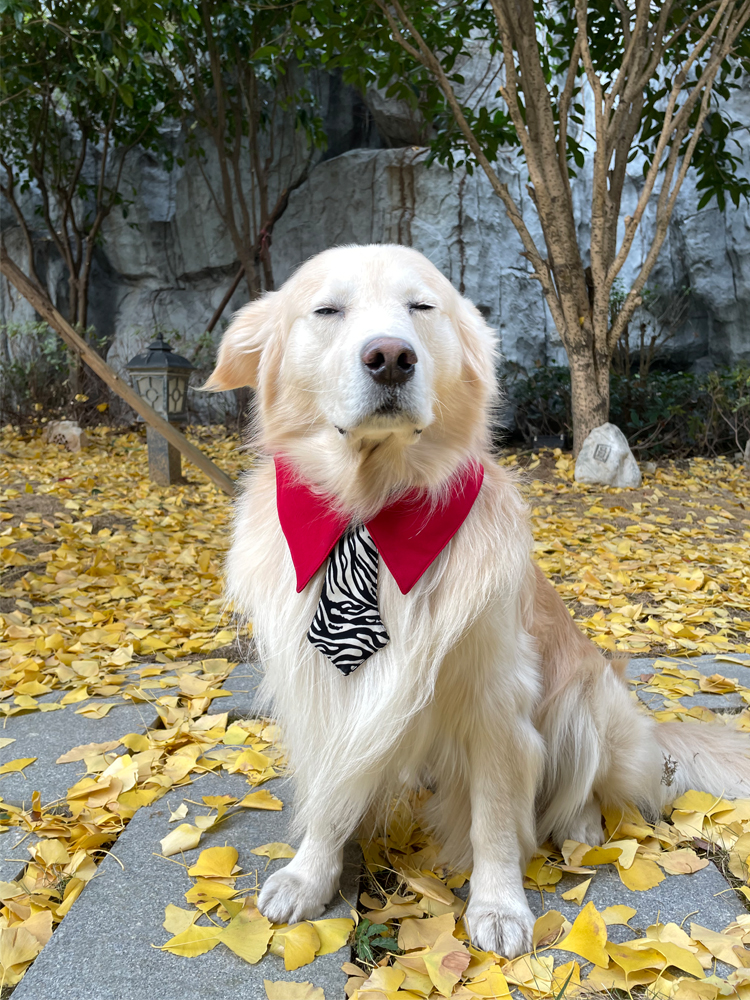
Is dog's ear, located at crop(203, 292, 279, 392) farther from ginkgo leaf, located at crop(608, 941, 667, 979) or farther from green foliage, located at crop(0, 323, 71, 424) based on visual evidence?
green foliage, located at crop(0, 323, 71, 424)

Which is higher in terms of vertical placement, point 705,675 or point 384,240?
point 384,240

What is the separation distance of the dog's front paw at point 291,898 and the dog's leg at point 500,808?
307mm

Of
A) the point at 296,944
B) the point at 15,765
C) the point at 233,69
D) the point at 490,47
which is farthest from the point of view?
the point at 233,69

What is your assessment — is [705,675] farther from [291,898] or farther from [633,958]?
[291,898]

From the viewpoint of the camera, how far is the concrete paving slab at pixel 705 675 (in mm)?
2355

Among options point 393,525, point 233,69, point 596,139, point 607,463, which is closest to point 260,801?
point 393,525

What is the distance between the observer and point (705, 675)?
103 inches

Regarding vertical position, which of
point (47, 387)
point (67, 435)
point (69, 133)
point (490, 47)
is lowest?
point (67, 435)

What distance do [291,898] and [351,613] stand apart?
59cm

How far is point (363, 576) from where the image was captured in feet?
4.80

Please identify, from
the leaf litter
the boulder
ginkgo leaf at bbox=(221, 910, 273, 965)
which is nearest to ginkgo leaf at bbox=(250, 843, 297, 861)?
the leaf litter

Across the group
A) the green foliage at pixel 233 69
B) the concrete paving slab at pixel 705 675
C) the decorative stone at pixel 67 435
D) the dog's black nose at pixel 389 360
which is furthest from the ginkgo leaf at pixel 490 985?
the green foliage at pixel 233 69

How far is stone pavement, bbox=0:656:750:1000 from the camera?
124 cm

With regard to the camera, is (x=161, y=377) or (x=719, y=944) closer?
(x=719, y=944)
